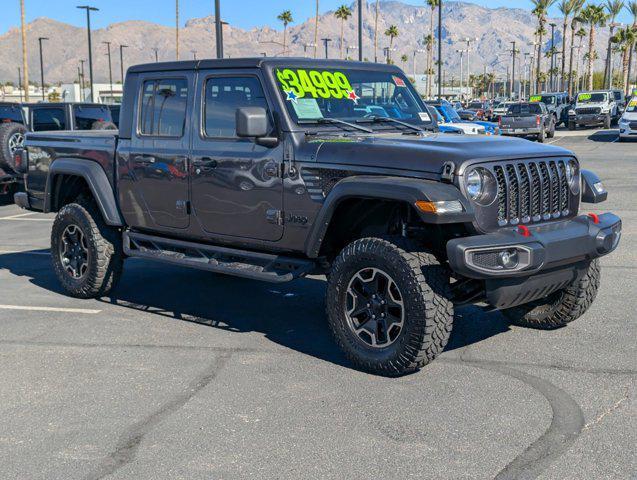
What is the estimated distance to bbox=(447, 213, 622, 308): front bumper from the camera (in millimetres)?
4715

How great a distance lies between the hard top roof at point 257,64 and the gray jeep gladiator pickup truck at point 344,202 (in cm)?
2

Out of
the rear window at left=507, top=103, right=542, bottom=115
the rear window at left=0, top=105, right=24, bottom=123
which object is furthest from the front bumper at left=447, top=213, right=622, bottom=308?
the rear window at left=507, top=103, right=542, bottom=115

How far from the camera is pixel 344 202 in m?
5.41

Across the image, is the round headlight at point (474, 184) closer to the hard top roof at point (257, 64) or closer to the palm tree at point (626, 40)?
the hard top roof at point (257, 64)

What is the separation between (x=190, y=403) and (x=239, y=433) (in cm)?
57

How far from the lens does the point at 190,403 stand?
4.79 meters

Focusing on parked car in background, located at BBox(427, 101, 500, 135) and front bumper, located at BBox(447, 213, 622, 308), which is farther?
parked car in background, located at BBox(427, 101, 500, 135)

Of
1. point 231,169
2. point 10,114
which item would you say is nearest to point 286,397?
point 231,169

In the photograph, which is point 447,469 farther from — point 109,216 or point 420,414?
point 109,216

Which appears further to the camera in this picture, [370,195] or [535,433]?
[370,195]

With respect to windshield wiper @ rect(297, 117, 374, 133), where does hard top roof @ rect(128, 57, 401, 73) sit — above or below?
above

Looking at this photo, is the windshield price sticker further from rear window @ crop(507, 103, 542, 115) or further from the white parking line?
rear window @ crop(507, 103, 542, 115)

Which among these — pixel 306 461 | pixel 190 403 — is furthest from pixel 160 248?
pixel 306 461

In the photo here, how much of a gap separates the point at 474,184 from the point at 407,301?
0.81m
